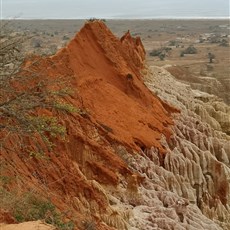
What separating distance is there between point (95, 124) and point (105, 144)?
0.74m

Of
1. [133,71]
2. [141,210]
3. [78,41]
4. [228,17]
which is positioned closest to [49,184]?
[141,210]

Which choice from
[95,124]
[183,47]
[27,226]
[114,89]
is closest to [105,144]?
[95,124]

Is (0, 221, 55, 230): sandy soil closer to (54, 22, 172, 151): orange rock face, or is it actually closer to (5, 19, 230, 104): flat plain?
(5, 19, 230, 104): flat plain

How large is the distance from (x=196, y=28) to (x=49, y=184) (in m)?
133

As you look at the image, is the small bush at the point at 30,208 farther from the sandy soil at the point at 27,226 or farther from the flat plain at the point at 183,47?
the flat plain at the point at 183,47

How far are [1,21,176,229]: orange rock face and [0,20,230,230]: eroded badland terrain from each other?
1.3 inches

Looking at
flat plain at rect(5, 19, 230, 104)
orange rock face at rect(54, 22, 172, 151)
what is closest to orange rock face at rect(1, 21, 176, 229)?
orange rock face at rect(54, 22, 172, 151)

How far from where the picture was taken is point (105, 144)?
16.0 metres

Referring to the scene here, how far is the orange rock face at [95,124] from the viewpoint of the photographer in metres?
13.3

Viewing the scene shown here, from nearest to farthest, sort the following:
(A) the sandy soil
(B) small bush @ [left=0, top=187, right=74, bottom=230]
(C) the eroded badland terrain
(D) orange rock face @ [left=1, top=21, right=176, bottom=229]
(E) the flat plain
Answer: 1. (A) the sandy soil
2. (B) small bush @ [left=0, top=187, right=74, bottom=230]
3. (C) the eroded badland terrain
4. (D) orange rock face @ [left=1, top=21, right=176, bottom=229]
5. (E) the flat plain

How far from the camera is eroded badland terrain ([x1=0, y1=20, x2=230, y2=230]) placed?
453 inches

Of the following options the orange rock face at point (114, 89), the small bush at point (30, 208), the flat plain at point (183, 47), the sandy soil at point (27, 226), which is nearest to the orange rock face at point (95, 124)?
the orange rock face at point (114, 89)

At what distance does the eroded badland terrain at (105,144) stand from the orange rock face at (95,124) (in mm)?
33

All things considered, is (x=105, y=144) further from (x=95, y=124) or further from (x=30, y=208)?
(x=30, y=208)
